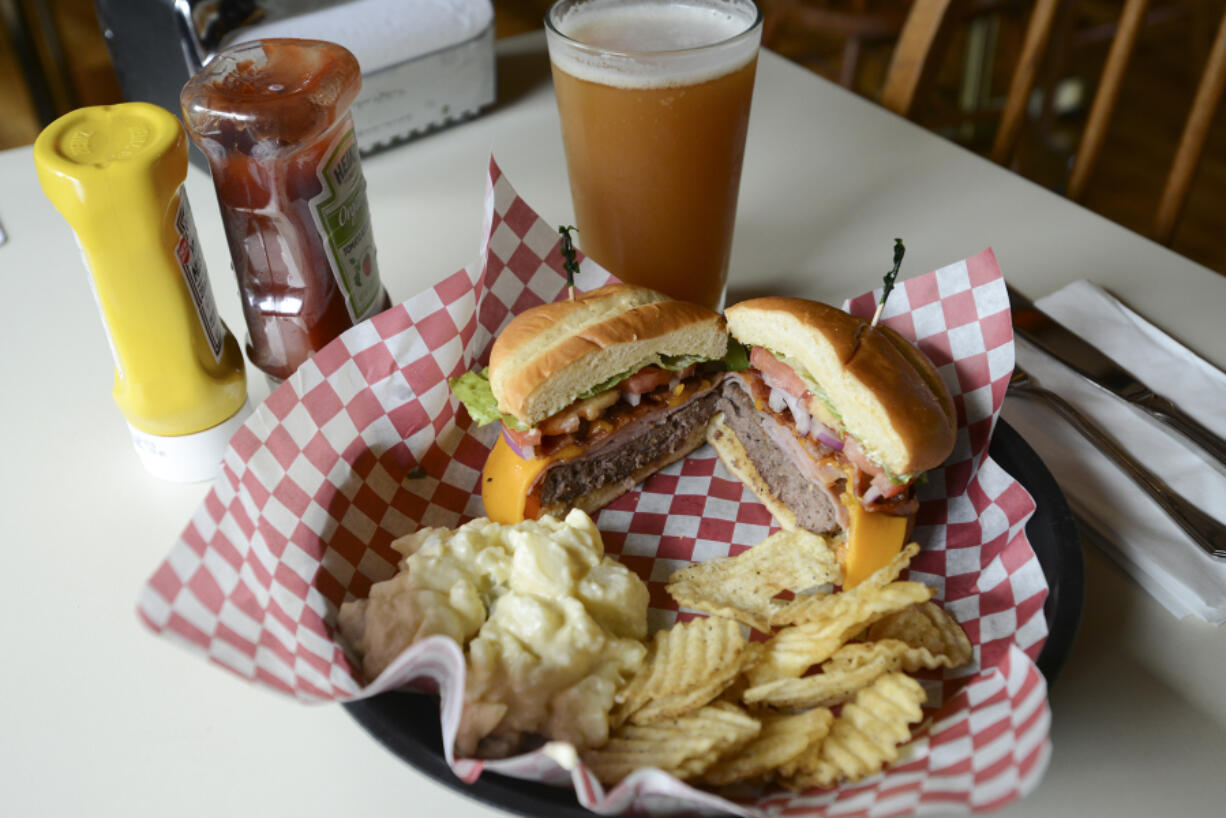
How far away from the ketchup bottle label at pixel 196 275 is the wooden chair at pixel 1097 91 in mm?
1916

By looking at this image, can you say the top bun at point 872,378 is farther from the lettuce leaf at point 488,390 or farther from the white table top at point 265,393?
the white table top at point 265,393

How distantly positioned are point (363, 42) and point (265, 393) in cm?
88

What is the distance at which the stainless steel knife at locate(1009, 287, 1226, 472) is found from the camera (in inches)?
61.6

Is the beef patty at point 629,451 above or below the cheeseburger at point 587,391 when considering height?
below

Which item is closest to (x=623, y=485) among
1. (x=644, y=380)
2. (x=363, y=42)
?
(x=644, y=380)

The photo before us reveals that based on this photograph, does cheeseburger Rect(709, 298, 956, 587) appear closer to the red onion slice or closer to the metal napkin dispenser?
the red onion slice

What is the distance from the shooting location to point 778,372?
1627 millimetres

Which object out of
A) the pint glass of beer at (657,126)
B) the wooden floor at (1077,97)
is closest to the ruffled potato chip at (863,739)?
the pint glass of beer at (657,126)

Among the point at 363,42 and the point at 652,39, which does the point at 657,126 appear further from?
the point at 363,42

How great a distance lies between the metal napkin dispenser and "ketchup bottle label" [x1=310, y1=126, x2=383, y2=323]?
0.60 m

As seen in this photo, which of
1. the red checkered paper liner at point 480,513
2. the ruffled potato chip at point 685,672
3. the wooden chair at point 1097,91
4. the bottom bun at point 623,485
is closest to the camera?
the red checkered paper liner at point 480,513

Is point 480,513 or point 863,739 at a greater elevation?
point 863,739

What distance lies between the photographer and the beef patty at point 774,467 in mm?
1616

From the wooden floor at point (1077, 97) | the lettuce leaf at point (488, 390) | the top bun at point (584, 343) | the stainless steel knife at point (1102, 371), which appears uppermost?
the top bun at point (584, 343)
